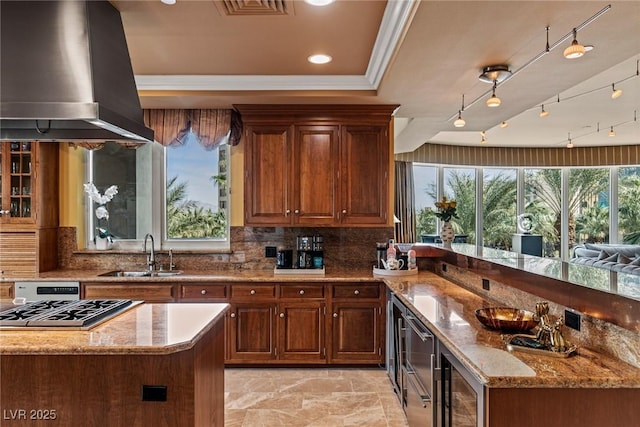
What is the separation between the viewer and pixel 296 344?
4.01 metres

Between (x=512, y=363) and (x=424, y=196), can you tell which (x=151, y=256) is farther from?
(x=424, y=196)

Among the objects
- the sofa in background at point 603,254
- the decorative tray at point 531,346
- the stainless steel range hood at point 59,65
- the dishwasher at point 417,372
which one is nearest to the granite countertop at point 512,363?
the decorative tray at point 531,346

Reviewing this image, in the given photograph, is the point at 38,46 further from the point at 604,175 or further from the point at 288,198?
the point at 604,175

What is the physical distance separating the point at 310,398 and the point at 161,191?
8.72ft

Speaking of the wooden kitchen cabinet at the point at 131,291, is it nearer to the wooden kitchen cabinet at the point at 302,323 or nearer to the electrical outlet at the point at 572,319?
the wooden kitchen cabinet at the point at 302,323

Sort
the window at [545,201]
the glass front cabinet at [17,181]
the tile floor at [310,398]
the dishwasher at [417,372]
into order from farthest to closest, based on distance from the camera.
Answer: the window at [545,201]
the glass front cabinet at [17,181]
the tile floor at [310,398]
the dishwasher at [417,372]

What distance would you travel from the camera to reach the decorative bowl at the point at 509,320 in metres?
2.15

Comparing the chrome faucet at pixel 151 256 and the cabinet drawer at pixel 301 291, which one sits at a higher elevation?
the chrome faucet at pixel 151 256

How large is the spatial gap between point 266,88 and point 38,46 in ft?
6.75

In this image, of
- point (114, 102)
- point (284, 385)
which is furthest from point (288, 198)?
point (114, 102)

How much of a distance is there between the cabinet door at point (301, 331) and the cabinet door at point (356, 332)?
121mm

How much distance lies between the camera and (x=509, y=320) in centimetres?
218

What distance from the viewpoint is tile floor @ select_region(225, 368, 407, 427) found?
3.10m

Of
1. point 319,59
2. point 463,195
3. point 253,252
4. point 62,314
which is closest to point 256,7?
point 319,59
